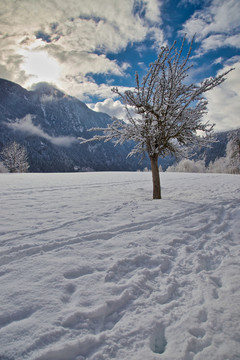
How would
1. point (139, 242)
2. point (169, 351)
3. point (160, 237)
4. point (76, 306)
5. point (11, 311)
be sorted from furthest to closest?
point (160, 237), point (139, 242), point (76, 306), point (11, 311), point (169, 351)

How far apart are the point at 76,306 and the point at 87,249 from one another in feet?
4.28

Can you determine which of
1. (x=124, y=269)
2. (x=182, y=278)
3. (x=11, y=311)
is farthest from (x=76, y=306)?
(x=182, y=278)

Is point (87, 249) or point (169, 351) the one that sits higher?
point (87, 249)

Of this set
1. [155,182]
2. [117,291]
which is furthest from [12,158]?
[117,291]

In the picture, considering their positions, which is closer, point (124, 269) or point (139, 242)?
point (124, 269)

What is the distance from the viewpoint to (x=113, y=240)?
371cm

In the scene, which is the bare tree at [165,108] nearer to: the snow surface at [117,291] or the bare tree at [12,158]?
the snow surface at [117,291]

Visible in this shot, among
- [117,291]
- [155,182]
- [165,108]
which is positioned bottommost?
[117,291]

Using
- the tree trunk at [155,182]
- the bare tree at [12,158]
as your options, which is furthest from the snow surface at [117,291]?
the bare tree at [12,158]

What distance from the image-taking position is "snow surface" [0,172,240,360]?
1.61 metres

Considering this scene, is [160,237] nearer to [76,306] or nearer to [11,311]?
[76,306]

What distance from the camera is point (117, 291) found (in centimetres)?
229

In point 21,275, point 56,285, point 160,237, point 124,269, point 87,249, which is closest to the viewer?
point 56,285

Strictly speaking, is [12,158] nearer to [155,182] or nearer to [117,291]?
[155,182]
